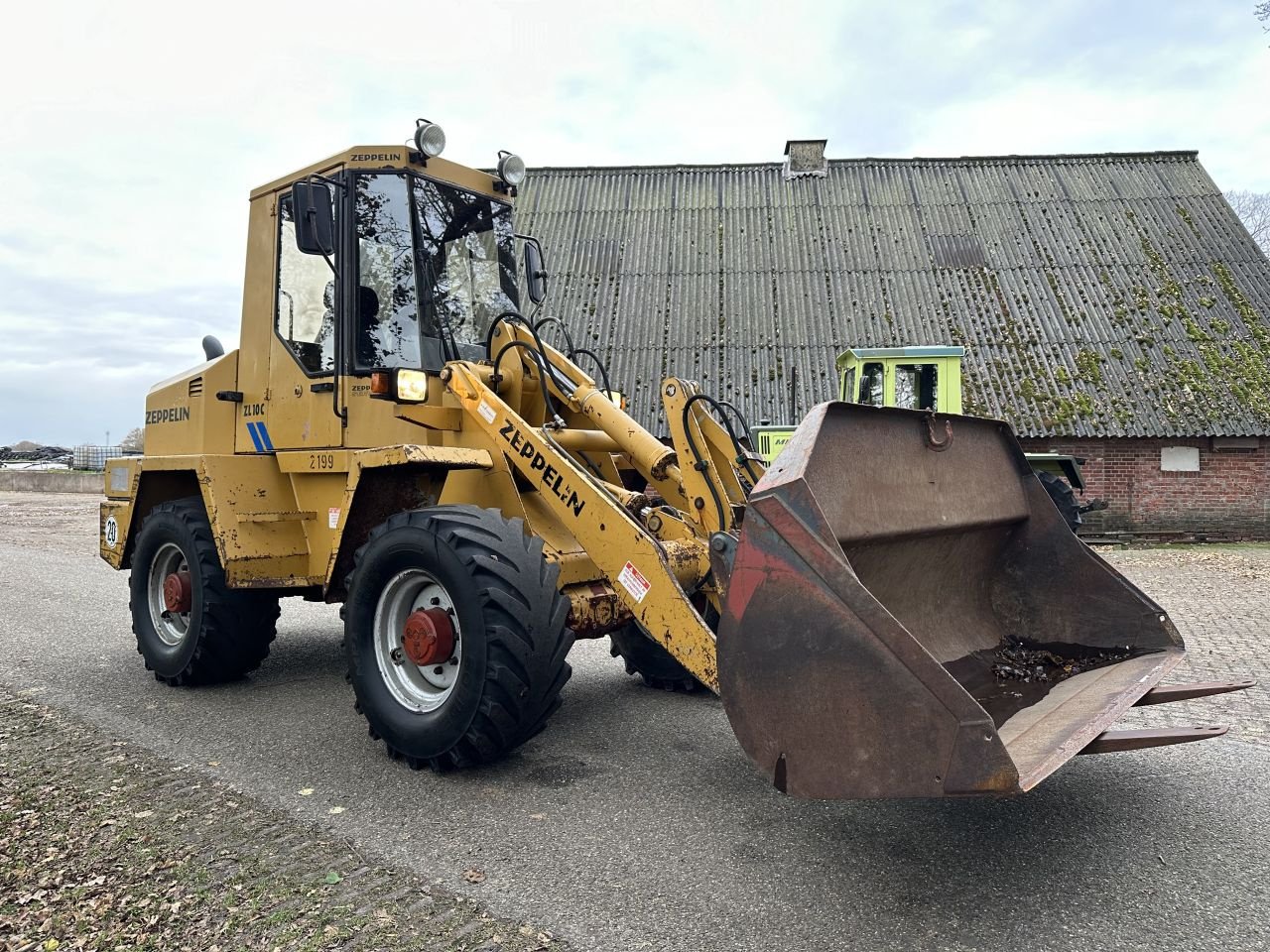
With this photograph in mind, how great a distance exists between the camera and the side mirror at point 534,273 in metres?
5.82

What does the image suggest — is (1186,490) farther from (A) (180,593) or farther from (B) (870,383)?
(A) (180,593)

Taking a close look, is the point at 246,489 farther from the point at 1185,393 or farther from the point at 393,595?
the point at 1185,393

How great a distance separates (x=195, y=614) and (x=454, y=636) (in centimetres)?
234

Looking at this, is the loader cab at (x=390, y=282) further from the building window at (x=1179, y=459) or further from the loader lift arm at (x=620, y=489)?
the building window at (x=1179, y=459)

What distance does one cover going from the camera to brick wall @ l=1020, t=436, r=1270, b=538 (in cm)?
1644

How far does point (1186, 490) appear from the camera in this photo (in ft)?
54.1

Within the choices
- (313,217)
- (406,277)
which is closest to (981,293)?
(406,277)

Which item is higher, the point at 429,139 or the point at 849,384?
the point at 429,139

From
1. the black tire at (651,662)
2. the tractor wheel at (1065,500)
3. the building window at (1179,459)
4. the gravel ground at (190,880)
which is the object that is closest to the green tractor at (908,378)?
the tractor wheel at (1065,500)

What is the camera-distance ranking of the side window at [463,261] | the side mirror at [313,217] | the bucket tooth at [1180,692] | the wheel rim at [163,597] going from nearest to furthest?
the bucket tooth at [1180,692], the side mirror at [313,217], the side window at [463,261], the wheel rim at [163,597]

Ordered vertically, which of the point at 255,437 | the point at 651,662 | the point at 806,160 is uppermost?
the point at 806,160

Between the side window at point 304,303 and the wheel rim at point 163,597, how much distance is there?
1.65 metres

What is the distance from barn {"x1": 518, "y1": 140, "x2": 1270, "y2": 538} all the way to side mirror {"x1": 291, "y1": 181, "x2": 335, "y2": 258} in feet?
43.2

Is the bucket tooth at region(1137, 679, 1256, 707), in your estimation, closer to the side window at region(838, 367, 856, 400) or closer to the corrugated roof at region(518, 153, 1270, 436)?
the side window at region(838, 367, 856, 400)
